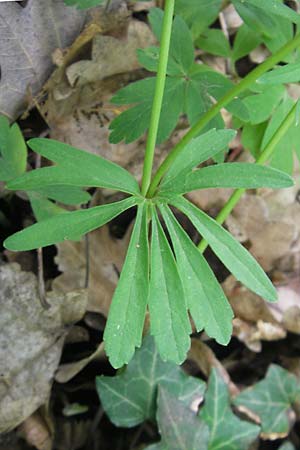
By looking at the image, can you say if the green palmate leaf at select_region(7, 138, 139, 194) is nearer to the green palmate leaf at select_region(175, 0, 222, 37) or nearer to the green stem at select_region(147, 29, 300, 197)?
the green stem at select_region(147, 29, 300, 197)

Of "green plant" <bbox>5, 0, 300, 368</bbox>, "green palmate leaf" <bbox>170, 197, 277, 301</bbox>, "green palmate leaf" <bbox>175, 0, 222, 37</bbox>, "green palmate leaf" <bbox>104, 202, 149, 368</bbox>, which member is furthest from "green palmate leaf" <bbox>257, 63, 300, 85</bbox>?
"green palmate leaf" <bbox>175, 0, 222, 37</bbox>

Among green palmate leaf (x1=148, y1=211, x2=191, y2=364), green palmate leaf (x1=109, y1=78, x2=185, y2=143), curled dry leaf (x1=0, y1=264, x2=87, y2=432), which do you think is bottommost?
curled dry leaf (x1=0, y1=264, x2=87, y2=432)

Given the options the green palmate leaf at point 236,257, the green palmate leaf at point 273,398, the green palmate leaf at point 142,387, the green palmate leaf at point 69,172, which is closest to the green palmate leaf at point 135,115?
the green palmate leaf at point 69,172

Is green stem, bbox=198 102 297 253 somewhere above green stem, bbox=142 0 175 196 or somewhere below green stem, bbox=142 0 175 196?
below

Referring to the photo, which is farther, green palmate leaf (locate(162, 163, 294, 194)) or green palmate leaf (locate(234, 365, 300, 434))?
green palmate leaf (locate(234, 365, 300, 434))

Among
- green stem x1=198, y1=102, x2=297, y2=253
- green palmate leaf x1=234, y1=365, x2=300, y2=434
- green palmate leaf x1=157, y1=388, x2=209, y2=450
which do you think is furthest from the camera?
green palmate leaf x1=234, y1=365, x2=300, y2=434

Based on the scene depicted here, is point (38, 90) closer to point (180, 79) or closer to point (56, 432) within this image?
point (180, 79)

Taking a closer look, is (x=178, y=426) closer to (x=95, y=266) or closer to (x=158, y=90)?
(x=95, y=266)

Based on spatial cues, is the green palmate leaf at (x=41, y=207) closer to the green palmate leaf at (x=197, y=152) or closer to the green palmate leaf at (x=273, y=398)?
the green palmate leaf at (x=197, y=152)
